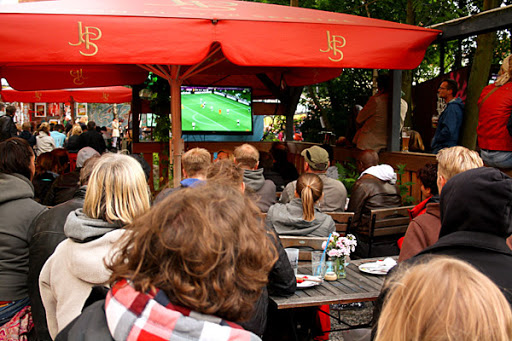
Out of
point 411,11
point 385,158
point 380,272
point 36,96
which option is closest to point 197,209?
point 380,272

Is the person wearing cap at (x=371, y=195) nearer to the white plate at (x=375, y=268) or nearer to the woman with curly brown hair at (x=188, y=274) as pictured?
the white plate at (x=375, y=268)

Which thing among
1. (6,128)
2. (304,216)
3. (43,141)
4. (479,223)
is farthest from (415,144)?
(43,141)

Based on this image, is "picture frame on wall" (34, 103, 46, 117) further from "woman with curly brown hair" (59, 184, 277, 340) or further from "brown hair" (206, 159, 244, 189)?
"woman with curly brown hair" (59, 184, 277, 340)

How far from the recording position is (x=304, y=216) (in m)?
3.93

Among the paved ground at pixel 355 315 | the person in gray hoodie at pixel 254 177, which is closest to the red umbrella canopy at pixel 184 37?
the person in gray hoodie at pixel 254 177

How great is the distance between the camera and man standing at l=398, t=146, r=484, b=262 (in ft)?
9.81

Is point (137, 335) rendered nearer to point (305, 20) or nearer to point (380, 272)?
point (380, 272)

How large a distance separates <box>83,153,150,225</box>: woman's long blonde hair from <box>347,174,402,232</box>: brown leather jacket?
127 inches

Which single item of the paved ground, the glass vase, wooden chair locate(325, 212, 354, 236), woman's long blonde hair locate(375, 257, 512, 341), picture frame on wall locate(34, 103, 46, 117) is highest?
picture frame on wall locate(34, 103, 46, 117)

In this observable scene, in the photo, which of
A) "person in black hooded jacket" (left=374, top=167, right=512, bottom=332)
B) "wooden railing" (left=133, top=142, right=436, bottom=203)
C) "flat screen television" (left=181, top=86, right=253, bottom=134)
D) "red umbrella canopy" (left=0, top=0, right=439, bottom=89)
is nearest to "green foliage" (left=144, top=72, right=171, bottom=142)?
"wooden railing" (left=133, top=142, right=436, bottom=203)

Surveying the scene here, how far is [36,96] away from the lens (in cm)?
1357

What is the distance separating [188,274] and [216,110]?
27.0 feet

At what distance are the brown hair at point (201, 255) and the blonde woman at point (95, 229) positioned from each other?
0.97 meters

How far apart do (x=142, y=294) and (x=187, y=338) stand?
6.0 inches
